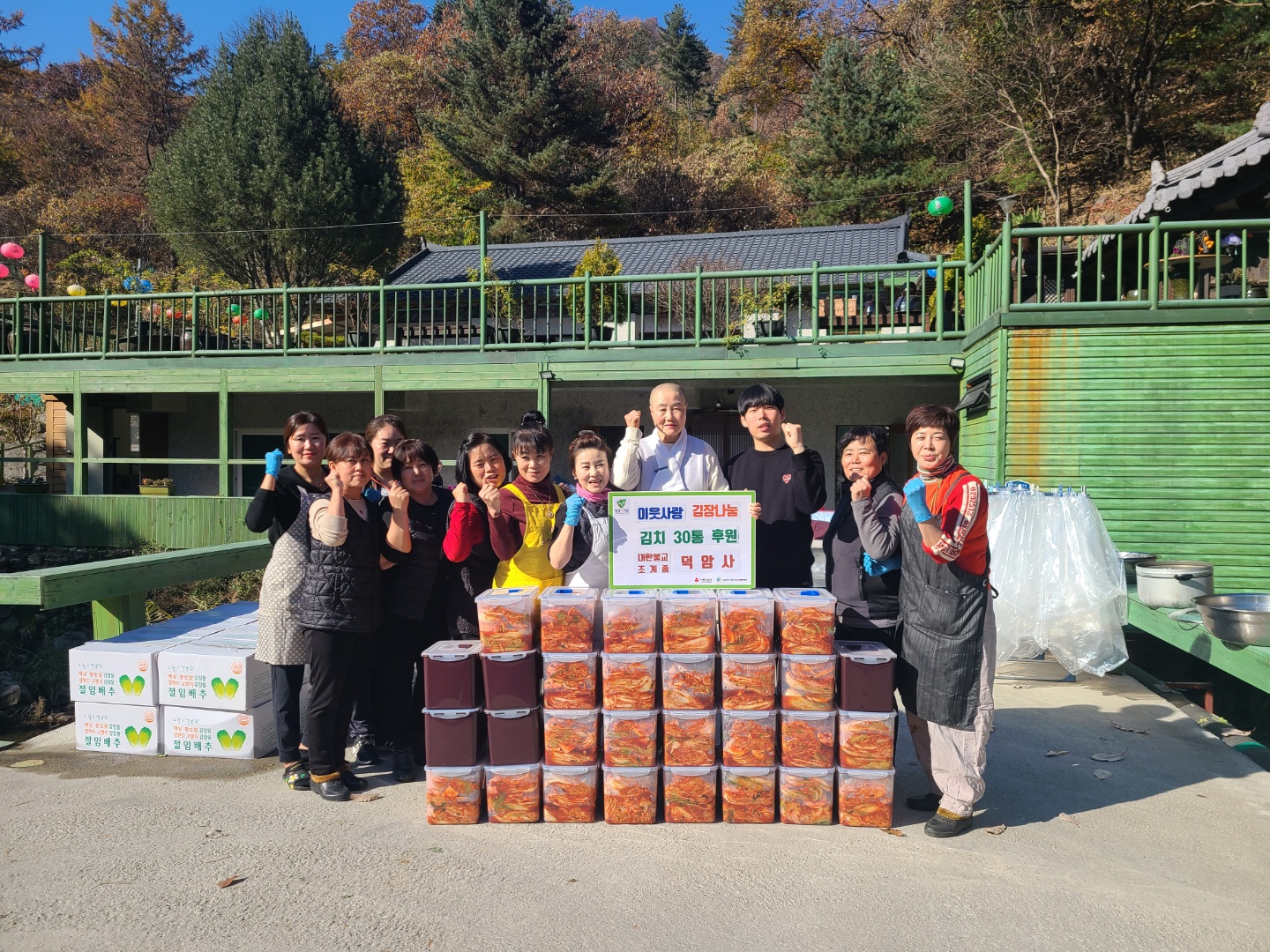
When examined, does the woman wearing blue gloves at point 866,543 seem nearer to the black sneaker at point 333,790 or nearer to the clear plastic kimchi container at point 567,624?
the clear plastic kimchi container at point 567,624

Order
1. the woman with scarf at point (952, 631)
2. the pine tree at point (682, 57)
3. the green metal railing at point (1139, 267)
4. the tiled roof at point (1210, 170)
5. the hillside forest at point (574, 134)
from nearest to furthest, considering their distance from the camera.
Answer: the woman with scarf at point (952, 631), the tiled roof at point (1210, 170), the green metal railing at point (1139, 267), the hillside forest at point (574, 134), the pine tree at point (682, 57)

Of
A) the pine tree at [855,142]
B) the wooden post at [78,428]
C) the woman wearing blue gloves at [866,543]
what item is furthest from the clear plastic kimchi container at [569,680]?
the pine tree at [855,142]

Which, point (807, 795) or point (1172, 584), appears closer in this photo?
point (807, 795)

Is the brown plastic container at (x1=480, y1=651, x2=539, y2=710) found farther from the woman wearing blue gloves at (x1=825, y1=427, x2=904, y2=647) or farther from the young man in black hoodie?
the woman wearing blue gloves at (x1=825, y1=427, x2=904, y2=647)

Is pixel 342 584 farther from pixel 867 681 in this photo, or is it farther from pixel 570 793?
pixel 867 681

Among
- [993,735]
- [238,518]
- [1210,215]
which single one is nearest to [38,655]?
[238,518]

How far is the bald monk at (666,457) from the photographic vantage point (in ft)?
13.7

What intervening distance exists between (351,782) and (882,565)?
251cm

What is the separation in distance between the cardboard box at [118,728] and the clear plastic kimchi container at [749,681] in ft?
9.62

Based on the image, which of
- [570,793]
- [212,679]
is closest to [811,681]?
[570,793]

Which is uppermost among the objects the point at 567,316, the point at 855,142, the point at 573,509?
the point at 855,142

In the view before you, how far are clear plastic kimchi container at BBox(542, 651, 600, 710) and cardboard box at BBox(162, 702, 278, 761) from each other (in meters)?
1.72

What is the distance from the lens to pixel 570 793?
361cm

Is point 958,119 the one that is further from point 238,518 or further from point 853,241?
point 238,518
